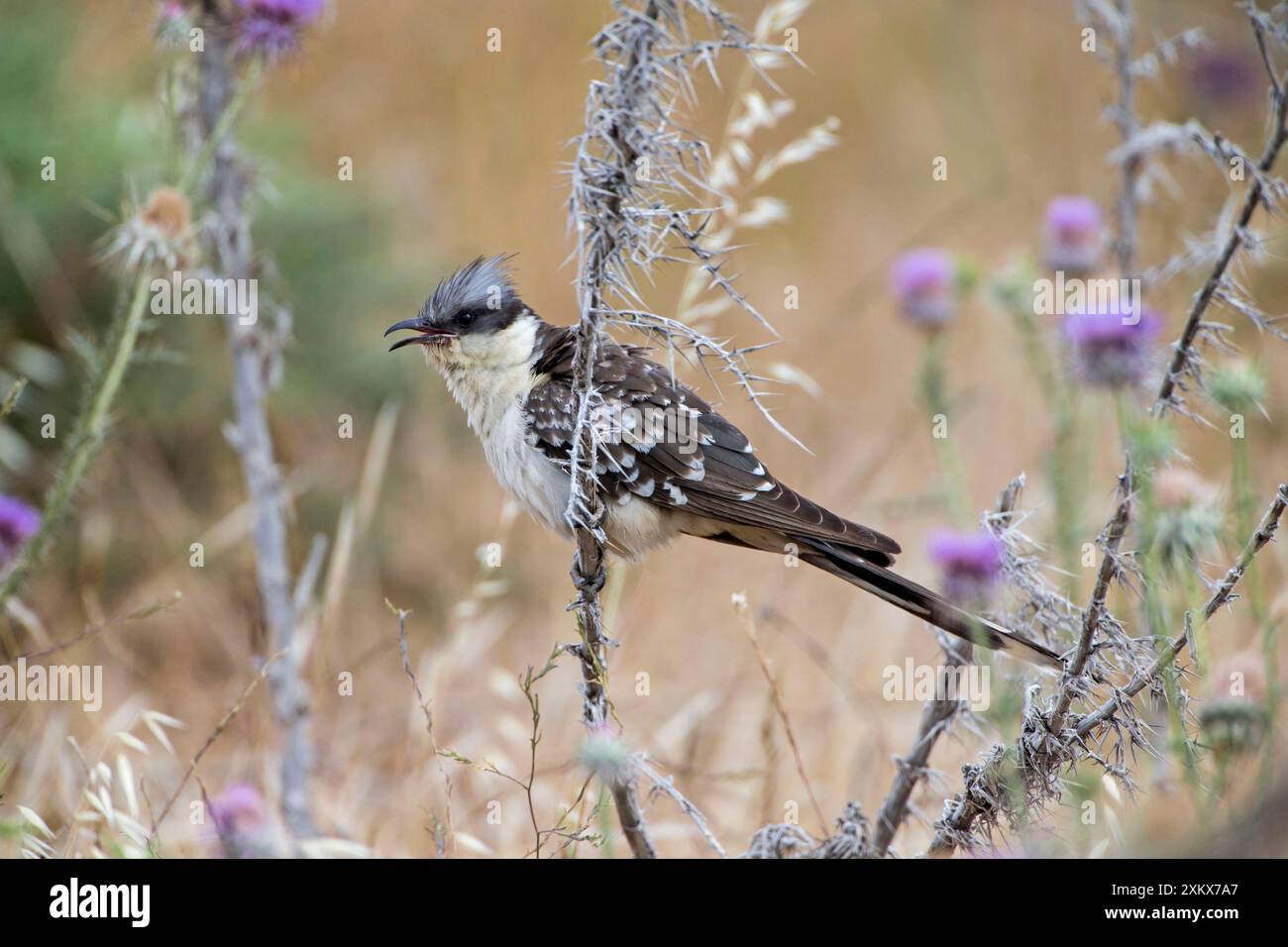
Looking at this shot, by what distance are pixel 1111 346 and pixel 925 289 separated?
54.3 inches

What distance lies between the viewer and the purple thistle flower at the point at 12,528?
326 centimetres

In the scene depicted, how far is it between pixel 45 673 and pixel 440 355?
186 centimetres

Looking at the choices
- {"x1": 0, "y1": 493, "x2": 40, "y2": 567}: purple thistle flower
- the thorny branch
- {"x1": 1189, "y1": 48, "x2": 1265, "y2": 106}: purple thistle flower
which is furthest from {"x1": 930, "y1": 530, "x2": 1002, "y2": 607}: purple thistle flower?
{"x1": 1189, "y1": 48, "x2": 1265, "y2": 106}: purple thistle flower

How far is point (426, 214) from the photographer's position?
841 centimetres

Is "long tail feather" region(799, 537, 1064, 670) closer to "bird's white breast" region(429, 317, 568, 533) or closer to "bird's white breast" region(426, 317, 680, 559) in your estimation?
"bird's white breast" region(426, 317, 680, 559)

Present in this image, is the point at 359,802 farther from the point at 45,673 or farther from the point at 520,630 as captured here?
the point at 520,630

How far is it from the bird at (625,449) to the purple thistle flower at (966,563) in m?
0.71

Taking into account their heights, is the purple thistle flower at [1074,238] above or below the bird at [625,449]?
above

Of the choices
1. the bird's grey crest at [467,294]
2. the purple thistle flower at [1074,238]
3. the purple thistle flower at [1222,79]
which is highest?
the purple thistle flower at [1222,79]

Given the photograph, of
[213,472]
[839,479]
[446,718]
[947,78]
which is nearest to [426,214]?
[213,472]

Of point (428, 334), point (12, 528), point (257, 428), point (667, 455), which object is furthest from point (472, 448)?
point (12, 528)

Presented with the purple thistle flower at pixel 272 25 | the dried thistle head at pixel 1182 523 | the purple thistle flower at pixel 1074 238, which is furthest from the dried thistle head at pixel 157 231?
the purple thistle flower at pixel 1074 238

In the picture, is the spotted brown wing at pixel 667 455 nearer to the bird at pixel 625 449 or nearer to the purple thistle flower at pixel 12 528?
the bird at pixel 625 449

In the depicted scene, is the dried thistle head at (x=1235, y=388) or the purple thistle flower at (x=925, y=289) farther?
the purple thistle flower at (x=925, y=289)
